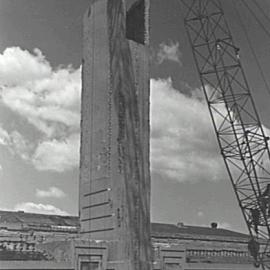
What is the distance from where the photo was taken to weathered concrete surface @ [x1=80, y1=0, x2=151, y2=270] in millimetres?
25141

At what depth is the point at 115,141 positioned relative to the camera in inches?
1002

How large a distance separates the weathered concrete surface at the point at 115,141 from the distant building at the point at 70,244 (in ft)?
5.74

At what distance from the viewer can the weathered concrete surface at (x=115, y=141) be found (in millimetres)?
25141

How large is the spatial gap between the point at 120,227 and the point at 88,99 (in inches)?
263

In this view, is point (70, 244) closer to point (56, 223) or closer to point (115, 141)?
point (115, 141)

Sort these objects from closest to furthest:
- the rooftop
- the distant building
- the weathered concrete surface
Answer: the distant building → the weathered concrete surface → the rooftop

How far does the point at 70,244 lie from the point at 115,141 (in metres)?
5.31

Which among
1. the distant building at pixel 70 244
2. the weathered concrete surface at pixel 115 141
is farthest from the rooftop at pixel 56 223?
the weathered concrete surface at pixel 115 141

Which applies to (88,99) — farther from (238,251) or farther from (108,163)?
(238,251)

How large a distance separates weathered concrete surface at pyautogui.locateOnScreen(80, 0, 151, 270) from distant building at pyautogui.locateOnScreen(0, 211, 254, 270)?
175 centimetres

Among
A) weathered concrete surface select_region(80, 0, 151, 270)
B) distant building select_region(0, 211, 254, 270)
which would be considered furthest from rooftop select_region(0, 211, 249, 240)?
weathered concrete surface select_region(80, 0, 151, 270)

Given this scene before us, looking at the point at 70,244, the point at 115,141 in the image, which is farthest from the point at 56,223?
the point at 70,244

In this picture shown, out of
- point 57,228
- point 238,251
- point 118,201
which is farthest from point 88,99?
point 238,251

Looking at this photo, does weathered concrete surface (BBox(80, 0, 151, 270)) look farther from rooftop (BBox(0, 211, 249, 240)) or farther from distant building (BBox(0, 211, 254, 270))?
rooftop (BBox(0, 211, 249, 240))
